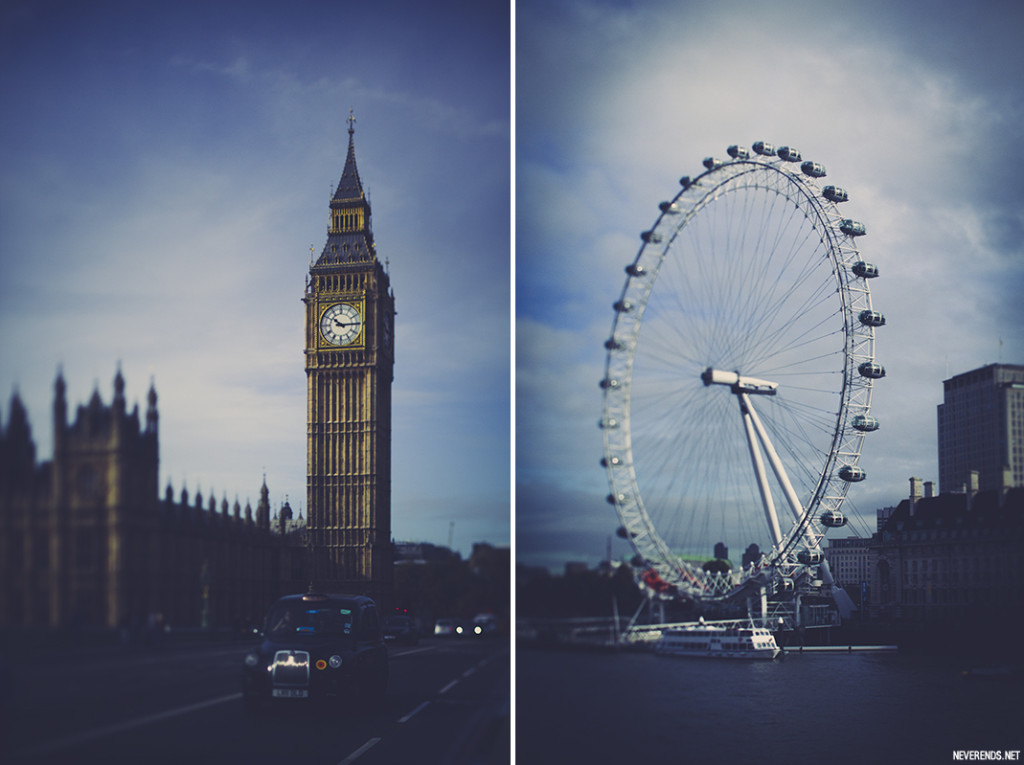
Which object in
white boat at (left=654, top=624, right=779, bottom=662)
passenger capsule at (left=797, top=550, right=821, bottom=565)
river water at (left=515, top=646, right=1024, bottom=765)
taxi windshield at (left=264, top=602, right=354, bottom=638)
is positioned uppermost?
passenger capsule at (left=797, top=550, right=821, bottom=565)

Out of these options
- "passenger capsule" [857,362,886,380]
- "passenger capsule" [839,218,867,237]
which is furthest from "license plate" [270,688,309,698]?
"passenger capsule" [839,218,867,237]

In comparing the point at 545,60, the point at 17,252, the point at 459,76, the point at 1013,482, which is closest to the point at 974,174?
the point at 1013,482

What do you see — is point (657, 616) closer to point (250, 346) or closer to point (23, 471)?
point (250, 346)

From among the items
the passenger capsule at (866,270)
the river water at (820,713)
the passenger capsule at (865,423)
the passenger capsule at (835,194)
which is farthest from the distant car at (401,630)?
the passenger capsule at (835,194)

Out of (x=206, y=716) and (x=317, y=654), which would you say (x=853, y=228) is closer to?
(x=317, y=654)

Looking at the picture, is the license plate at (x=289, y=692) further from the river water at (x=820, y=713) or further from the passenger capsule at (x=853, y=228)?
the passenger capsule at (x=853, y=228)

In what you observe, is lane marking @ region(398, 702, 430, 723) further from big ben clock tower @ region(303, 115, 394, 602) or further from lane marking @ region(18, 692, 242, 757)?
lane marking @ region(18, 692, 242, 757)
